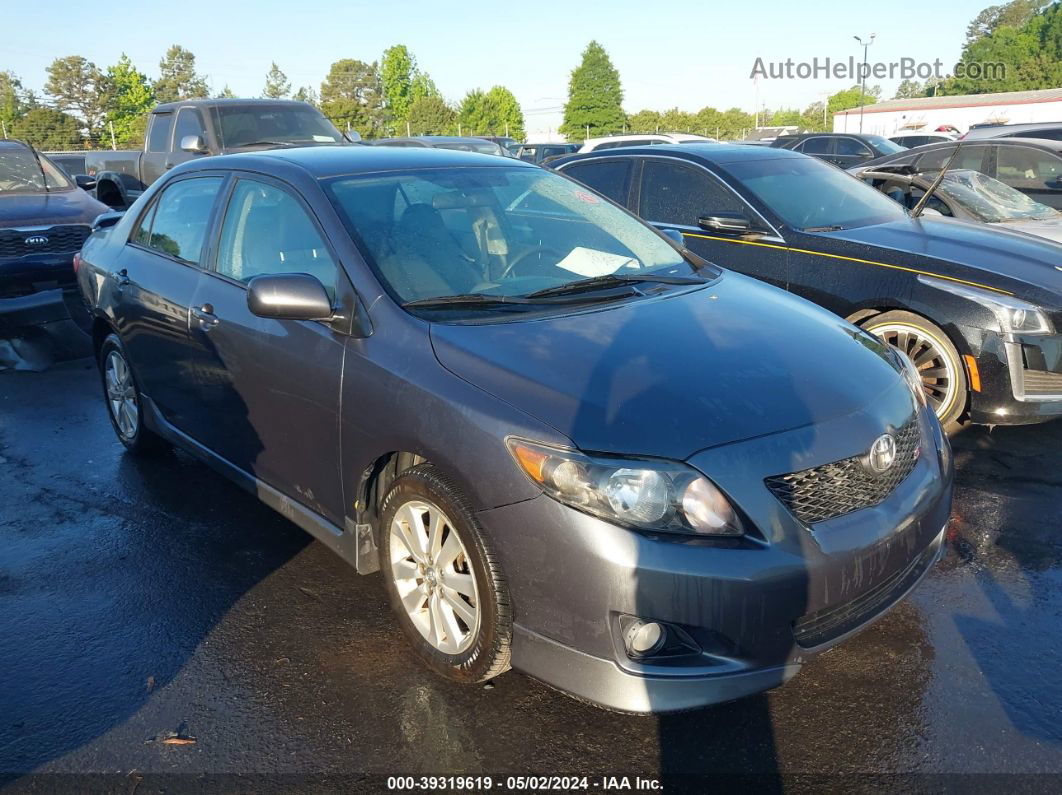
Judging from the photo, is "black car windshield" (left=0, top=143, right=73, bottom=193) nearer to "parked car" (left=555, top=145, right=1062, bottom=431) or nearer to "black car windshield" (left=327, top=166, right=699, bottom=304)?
"parked car" (left=555, top=145, right=1062, bottom=431)

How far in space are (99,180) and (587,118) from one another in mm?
83734

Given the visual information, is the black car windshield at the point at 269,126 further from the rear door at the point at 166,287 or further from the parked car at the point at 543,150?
the parked car at the point at 543,150

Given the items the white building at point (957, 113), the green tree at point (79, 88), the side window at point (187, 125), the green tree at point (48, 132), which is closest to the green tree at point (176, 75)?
A: the green tree at point (79, 88)

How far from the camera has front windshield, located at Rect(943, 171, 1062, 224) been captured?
23.2 ft

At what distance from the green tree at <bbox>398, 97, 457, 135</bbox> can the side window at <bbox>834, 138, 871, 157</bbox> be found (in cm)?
5382

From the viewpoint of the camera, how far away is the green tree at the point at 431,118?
69.7 meters

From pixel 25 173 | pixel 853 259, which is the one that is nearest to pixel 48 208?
pixel 25 173

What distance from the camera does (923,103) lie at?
70.1 metres

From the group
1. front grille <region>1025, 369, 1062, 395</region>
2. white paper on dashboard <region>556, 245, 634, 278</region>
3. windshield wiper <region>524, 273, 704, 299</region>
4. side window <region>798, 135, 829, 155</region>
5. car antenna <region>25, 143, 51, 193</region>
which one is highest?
side window <region>798, 135, 829, 155</region>

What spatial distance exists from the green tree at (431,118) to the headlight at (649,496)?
70306 millimetres

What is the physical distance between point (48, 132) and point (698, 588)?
54.2 metres

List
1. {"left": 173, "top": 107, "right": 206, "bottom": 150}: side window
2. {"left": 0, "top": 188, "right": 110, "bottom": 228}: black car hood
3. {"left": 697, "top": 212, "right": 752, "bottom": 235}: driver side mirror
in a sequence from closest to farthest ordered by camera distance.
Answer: {"left": 697, "top": 212, "right": 752, "bottom": 235}: driver side mirror, {"left": 0, "top": 188, "right": 110, "bottom": 228}: black car hood, {"left": 173, "top": 107, "right": 206, "bottom": 150}: side window

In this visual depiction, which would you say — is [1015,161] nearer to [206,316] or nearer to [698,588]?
[206,316]

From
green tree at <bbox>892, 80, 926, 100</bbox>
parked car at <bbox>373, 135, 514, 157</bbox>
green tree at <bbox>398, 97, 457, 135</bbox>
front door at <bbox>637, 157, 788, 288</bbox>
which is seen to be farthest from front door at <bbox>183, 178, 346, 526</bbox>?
green tree at <bbox>892, 80, 926, 100</bbox>
